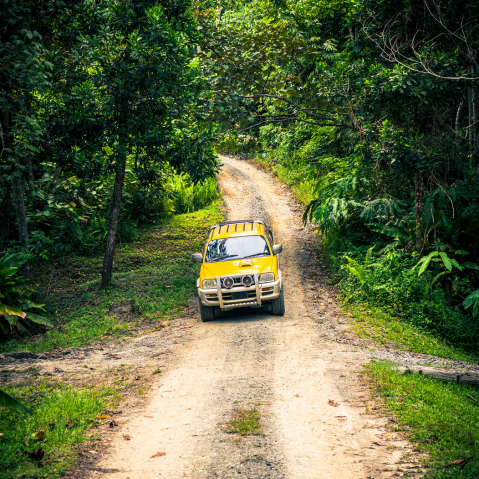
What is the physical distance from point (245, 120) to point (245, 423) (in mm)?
9388

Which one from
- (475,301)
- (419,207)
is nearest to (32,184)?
(419,207)

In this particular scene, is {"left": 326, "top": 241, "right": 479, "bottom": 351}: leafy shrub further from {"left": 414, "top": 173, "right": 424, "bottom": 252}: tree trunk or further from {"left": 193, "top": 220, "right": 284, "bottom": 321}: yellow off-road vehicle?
{"left": 193, "top": 220, "right": 284, "bottom": 321}: yellow off-road vehicle

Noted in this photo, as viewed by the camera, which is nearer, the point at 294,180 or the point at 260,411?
the point at 260,411

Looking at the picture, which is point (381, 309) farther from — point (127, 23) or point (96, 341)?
point (127, 23)

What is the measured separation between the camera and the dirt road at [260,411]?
14.7ft

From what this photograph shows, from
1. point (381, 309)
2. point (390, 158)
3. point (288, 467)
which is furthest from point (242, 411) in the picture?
Answer: point (390, 158)

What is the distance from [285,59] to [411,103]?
15.6 ft

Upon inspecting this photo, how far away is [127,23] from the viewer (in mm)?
10906

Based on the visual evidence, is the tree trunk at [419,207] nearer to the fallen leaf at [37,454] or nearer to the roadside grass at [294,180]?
the roadside grass at [294,180]

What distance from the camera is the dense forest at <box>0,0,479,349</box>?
974 cm

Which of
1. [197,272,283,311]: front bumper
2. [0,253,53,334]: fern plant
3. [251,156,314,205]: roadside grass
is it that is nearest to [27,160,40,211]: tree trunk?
[0,253,53,334]: fern plant

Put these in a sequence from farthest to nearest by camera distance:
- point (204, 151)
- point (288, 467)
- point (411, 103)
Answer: point (204, 151), point (411, 103), point (288, 467)

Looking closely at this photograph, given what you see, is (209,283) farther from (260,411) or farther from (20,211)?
(20,211)

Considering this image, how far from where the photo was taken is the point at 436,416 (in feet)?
17.5
